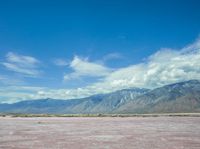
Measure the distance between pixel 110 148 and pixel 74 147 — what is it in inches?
124

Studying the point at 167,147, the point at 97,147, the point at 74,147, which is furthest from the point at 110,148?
the point at 167,147

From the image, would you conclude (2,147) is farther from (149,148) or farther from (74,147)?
(149,148)

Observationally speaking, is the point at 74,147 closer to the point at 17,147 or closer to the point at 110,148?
the point at 110,148

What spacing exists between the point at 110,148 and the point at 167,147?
4.88 m

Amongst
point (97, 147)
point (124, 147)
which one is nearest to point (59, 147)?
point (97, 147)

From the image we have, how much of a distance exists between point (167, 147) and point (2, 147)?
14.0 m

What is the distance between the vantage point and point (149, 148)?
88.5 ft

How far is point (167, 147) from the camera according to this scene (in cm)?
2752

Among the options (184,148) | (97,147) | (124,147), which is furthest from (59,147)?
(184,148)

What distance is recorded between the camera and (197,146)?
28.2 meters

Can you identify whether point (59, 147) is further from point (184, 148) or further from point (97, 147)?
point (184, 148)

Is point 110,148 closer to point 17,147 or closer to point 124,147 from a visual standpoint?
point 124,147

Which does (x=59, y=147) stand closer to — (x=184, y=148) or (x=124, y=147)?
(x=124, y=147)

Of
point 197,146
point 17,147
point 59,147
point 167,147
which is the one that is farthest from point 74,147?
point 197,146
